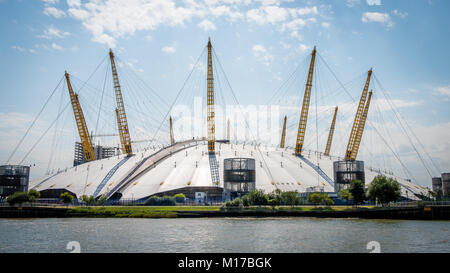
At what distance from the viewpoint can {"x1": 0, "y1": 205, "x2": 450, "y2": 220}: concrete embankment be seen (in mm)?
65812

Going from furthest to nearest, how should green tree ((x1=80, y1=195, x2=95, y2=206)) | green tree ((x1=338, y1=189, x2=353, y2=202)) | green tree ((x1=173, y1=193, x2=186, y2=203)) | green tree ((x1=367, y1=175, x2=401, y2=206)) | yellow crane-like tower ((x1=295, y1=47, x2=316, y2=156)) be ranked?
1. yellow crane-like tower ((x1=295, y1=47, x2=316, y2=156))
2. green tree ((x1=80, y1=195, x2=95, y2=206))
3. green tree ((x1=173, y1=193, x2=186, y2=203))
4. green tree ((x1=338, y1=189, x2=353, y2=202))
5. green tree ((x1=367, y1=175, x2=401, y2=206))

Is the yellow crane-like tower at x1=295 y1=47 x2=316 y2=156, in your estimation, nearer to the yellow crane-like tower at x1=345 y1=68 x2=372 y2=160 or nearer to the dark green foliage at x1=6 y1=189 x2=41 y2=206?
the yellow crane-like tower at x1=345 y1=68 x2=372 y2=160

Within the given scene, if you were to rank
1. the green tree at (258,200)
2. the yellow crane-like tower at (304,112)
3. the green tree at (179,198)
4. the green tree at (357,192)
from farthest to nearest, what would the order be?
the yellow crane-like tower at (304,112)
the green tree at (179,198)
the green tree at (357,192)
the green tree at (258,200)

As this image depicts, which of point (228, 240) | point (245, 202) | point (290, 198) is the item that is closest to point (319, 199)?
point (290, 198)

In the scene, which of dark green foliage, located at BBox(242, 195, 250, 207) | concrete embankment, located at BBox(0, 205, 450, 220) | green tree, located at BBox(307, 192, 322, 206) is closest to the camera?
concrete embankment, located at BBox(0, 205, 450, 220)

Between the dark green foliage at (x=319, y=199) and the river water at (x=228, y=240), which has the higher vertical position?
the dark green foliage at (x=319, y=199)

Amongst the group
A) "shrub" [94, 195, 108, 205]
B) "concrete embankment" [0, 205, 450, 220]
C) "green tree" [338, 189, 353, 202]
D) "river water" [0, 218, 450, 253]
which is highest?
"green tree" [338, 189, 353, 202]

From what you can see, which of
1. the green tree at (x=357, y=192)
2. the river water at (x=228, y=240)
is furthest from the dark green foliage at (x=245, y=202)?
the river water at (x=228, y=240)

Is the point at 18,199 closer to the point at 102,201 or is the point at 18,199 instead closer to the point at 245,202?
the point at 102,201

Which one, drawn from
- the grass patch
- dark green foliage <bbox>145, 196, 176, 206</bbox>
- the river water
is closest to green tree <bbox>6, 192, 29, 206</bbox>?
the grass patch

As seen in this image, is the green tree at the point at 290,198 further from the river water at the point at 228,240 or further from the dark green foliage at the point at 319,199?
the river water at the point at 228,240

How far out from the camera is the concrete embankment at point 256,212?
6581 cm
